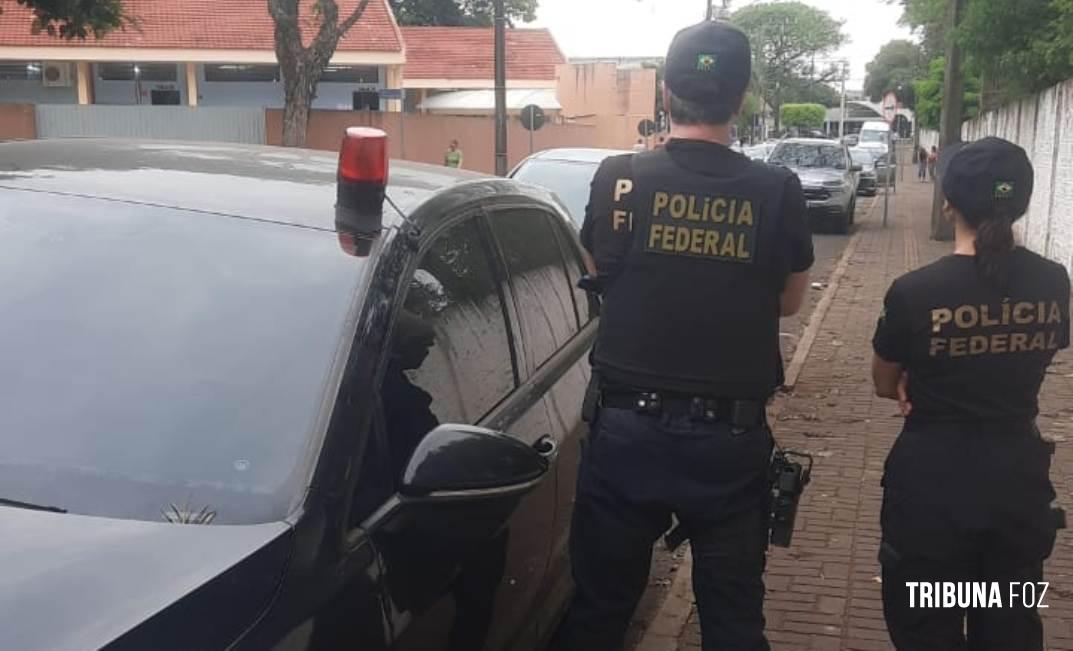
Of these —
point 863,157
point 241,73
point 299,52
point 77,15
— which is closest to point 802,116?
point 863,157

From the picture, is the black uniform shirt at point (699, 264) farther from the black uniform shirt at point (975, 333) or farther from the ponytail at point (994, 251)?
the ponytail at point (994, 251)

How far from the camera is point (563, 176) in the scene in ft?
34.2

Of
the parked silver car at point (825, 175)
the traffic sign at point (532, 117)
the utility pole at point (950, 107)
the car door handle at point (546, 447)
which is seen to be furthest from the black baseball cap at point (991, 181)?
the traffic sign at point (532, 117)

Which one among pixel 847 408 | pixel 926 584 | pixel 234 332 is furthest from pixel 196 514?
pixel 847 408

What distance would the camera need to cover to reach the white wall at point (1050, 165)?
13414mm

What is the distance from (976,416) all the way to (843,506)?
310 cm

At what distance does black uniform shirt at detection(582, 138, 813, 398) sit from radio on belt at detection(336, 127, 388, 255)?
1.86 feet

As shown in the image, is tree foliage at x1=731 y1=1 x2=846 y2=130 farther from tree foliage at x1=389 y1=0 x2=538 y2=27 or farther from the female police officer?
the female police officer

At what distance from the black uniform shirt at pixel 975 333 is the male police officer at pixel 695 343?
0.33m

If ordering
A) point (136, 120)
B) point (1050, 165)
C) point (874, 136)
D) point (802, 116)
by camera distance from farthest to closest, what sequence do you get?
point (802, 116)
point (874, 136)
point (136, 120)
point (1050, 165)

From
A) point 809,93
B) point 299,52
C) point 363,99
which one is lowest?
point 809,93

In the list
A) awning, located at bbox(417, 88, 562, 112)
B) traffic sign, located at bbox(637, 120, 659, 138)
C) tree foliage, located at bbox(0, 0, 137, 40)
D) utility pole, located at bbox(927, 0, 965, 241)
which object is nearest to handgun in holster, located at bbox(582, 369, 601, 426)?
tree foliage, located at bbox(0, 0, 137, 40)

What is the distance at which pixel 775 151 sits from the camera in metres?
25.6

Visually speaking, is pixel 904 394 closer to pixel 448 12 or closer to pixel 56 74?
pixel 56 74
